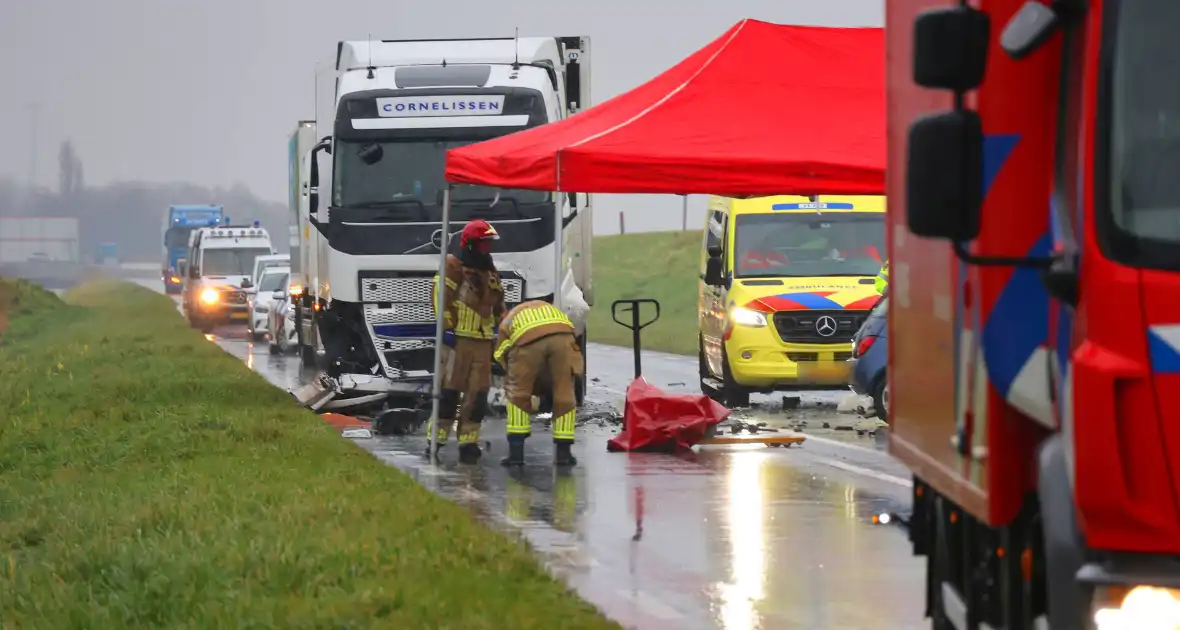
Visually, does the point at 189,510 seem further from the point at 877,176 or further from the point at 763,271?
the point at 763,271

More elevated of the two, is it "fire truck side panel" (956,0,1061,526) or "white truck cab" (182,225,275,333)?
"fire truck side panel" (956,0,1061,526)

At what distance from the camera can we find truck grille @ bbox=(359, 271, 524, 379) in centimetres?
1995

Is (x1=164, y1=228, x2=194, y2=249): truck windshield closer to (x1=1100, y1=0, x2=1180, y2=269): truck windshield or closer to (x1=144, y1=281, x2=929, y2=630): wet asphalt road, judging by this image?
(x1=144, y1=281, x2=929, y2=630): wet asphalt road

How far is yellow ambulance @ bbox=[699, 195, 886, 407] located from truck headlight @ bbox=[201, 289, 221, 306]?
2913 centimetres

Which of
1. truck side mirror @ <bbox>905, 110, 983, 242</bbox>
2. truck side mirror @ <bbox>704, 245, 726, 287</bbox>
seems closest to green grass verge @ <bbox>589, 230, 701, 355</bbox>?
truck side mirror @ <bbox>704, 245, 726, 287</bbox>

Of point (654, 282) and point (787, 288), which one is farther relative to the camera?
point (654, 282)

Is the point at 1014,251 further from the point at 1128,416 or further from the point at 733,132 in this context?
the point at 733,132

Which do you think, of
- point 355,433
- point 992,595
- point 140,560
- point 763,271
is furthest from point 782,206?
point 992,595

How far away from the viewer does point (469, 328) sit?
16.1 meters

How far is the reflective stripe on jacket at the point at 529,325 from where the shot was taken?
14.9 metres

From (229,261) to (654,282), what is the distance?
22.5 meters

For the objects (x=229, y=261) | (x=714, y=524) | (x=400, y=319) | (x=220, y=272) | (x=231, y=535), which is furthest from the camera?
(x=229, y=261)

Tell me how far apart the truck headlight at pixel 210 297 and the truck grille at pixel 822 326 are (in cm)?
3101

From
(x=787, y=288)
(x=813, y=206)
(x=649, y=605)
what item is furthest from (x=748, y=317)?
(x=649, y=605)
